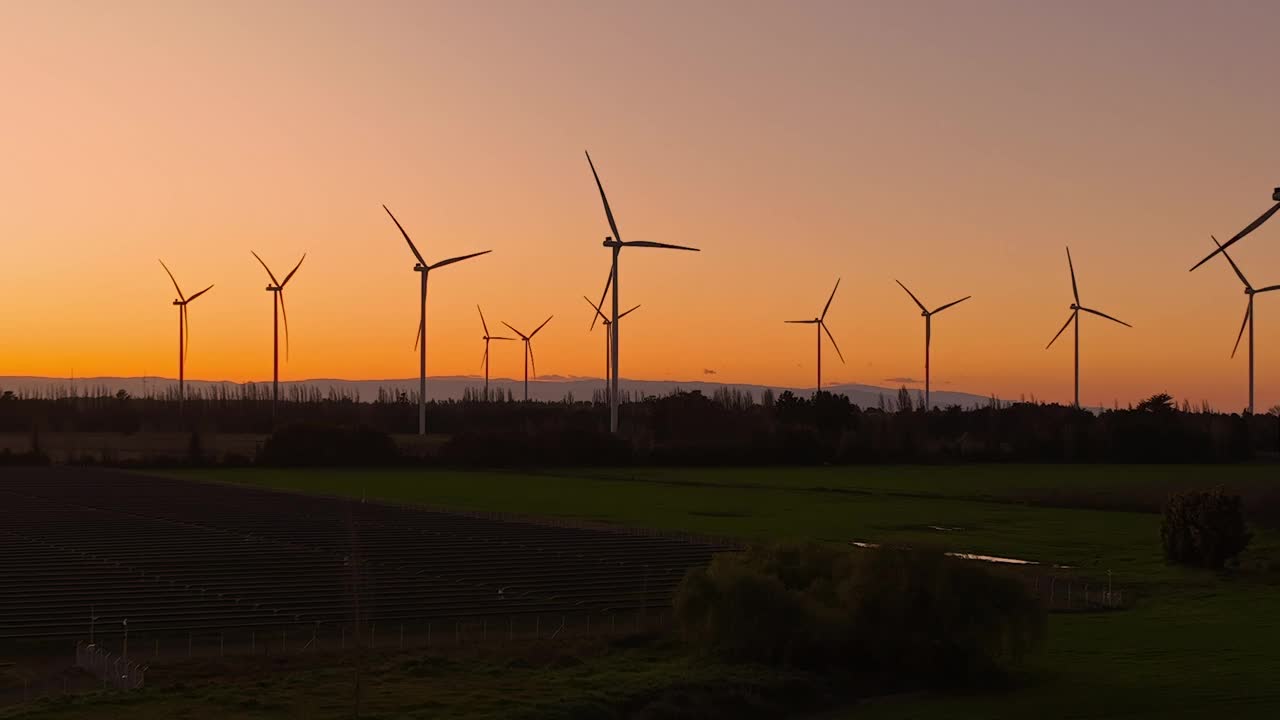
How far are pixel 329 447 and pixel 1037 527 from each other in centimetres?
9141

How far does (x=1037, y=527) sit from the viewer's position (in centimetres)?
9738

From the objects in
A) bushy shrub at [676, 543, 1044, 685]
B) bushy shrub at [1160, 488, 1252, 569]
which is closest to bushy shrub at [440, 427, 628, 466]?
bushy shrub at [1160, 488, 1252, 569]

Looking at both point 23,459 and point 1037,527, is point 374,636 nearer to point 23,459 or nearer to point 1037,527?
point 1037,527

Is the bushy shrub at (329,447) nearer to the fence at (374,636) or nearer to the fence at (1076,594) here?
the fence at (1076,594)

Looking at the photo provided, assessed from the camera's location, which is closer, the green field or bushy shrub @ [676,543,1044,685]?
the green field

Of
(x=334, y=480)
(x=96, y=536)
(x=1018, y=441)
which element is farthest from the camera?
(x=1018, y=441)

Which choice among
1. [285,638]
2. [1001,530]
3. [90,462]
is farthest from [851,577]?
[90,462]

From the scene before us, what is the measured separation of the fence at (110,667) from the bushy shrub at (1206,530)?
53110mm

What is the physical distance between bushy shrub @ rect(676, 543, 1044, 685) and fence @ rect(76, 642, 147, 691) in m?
17.8

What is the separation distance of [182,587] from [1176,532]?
49.7 meters

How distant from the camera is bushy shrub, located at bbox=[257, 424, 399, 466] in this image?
165 meters

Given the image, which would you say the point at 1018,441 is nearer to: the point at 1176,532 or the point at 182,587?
the point at 1176,532

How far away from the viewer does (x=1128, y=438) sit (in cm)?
17125

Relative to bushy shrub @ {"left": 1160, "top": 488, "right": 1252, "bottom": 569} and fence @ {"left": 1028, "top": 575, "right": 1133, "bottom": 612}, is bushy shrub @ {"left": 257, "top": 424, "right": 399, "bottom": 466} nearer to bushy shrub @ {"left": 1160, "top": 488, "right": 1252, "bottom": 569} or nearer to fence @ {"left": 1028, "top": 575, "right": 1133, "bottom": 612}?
bushy shrub @ {"left": 1160, "top": 488, "right": 1252, "bottom": 569}
